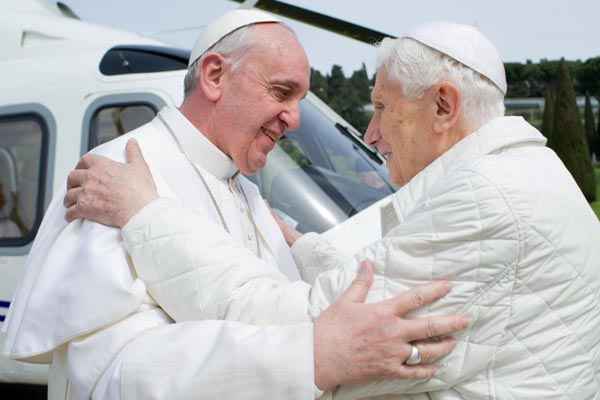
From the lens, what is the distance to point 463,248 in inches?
59.6

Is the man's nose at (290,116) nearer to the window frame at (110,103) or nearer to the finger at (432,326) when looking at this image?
the finger at (432,326)

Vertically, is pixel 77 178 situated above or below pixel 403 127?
below

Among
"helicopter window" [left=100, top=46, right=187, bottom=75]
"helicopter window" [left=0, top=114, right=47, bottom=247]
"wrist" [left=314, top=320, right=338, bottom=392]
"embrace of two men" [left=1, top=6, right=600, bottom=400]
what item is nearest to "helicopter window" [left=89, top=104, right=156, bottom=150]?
"helicopter window" [left=100, top=46, right=187, bottom=75]

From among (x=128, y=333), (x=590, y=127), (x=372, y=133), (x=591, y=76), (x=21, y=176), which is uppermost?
(x=372, y=133)

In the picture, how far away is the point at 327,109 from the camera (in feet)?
16.9

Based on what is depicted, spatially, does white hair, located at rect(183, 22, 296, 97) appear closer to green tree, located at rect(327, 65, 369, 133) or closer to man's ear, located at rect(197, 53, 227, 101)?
man's ear, located at rect(197, 53, 227, 101)

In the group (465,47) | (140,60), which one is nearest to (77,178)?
(465,47)

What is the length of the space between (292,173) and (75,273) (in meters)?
2.56

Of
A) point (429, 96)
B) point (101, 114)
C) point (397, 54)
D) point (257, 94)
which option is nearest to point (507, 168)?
point (429, 96)

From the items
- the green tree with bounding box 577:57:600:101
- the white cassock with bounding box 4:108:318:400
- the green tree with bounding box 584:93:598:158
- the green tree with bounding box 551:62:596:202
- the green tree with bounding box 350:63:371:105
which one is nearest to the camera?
the white cassock with bounding box 4:108:318:400

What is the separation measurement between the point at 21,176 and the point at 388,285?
358 cm

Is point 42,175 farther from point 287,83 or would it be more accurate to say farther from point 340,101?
point 340,101

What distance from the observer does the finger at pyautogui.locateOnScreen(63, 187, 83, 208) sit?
1871 millimetres

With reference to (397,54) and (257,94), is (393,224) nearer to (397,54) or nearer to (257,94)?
(397,54)
